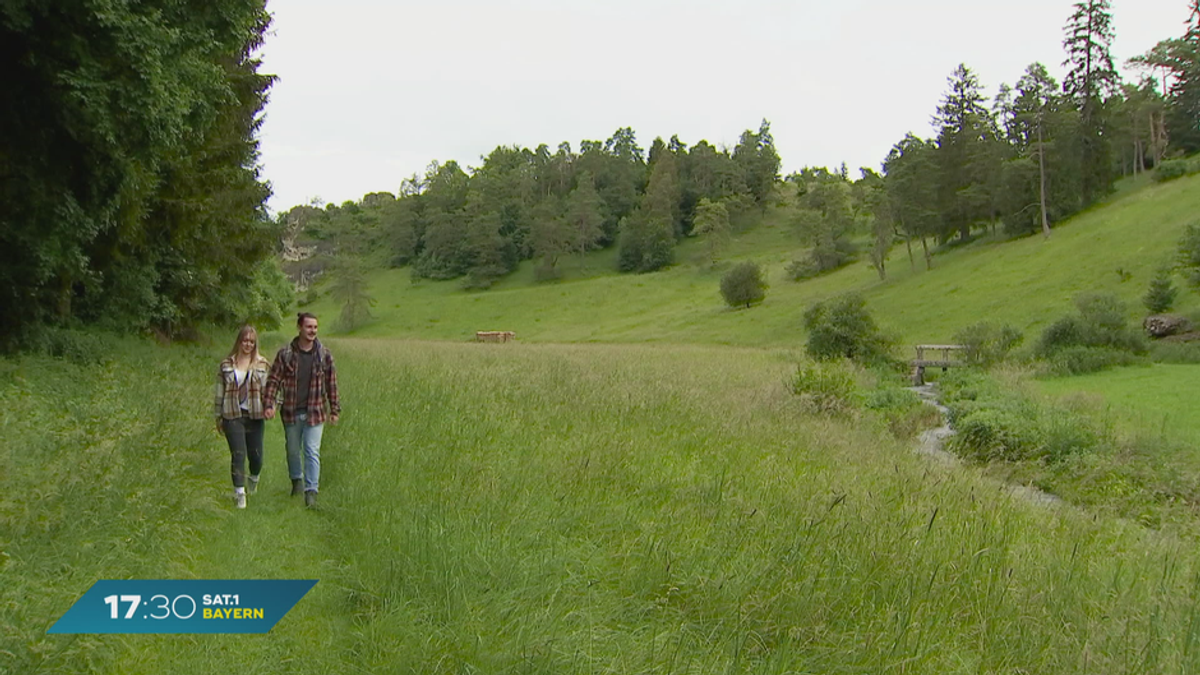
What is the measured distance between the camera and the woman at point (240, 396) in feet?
23.4

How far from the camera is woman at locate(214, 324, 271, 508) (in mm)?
7125

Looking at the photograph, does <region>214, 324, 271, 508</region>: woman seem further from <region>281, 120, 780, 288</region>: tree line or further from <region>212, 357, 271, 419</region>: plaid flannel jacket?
<region>281, 120, 780, 288</region>: tree line

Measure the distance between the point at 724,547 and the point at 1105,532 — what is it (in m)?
5.00

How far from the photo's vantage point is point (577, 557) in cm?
499

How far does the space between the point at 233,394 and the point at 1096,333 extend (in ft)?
99.2

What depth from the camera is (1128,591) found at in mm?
5023

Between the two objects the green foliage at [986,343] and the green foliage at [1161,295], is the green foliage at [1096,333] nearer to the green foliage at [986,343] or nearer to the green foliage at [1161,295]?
the green foliage at [986,343]

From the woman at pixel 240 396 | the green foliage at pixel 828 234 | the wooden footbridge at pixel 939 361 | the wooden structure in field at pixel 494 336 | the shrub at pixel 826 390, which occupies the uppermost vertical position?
the green foliage at pixel 828 234

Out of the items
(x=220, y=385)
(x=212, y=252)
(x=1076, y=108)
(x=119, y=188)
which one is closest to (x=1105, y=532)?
(x=220, y=385)

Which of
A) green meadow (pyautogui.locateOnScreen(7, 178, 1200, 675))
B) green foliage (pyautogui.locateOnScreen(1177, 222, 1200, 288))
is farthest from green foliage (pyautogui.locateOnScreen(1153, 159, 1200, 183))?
green meadow (pyautogui.locateOnScreen(7, 178, 1200, 675))

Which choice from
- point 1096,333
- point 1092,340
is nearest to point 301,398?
point 1092,340

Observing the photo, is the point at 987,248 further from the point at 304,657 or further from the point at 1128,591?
the point at 304,657
